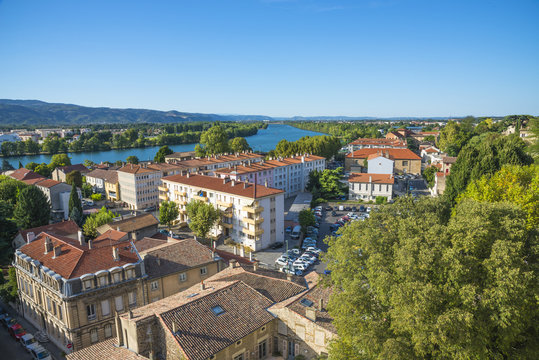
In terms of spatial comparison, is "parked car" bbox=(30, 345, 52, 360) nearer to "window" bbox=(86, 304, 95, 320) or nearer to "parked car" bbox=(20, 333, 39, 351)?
"parked car" bbox=(20, 333, 39, 351)

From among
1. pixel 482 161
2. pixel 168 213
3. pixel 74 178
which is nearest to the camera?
pixel 482 161

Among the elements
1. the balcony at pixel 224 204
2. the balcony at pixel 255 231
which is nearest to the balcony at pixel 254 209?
the balcony at pixel 255 231

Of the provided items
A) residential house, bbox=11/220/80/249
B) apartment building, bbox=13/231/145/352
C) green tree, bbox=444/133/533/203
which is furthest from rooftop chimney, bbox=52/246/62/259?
green tree, bbox=444/133/533/203

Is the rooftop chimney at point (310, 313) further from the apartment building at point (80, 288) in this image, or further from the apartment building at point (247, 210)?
the apartment building at point (247, 210)

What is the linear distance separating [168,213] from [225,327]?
36.1 metres

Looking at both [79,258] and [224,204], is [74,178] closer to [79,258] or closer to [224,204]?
[224,204]

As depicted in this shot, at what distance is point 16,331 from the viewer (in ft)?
85.6

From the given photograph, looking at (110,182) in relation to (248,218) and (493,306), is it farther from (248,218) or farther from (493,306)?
(493,306)

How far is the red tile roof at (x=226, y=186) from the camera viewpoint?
4481 cm

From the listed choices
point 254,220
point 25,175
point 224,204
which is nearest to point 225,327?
point 254,220

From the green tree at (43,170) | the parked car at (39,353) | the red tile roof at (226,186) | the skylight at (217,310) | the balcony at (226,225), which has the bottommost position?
the parked car at (39,353)

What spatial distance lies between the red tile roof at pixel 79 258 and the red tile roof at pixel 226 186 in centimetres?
1962

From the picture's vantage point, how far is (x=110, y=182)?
7169 centimetres

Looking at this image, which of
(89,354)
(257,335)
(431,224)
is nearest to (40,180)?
(89,354)
